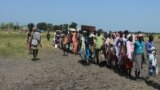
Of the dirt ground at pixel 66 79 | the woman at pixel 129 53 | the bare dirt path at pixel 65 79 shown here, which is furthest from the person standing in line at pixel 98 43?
the woman at pixel 129 53

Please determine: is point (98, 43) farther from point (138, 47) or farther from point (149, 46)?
point (149, 46)

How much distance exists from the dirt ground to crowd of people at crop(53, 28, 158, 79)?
0.49m

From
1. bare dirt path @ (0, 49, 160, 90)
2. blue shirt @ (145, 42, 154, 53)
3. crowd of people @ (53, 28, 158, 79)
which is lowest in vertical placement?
bare dirt path @ (0, 49, 160, 90)

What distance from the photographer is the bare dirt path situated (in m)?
16.2

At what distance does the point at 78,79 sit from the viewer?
58.2 ft

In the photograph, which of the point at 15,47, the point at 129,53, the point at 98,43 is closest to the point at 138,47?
the point at 129,53

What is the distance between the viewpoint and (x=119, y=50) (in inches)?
809

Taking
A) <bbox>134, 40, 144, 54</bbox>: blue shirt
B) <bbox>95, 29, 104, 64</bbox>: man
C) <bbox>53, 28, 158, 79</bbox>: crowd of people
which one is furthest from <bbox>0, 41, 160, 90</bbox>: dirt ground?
<bbox>134, 40, 144, 54</bbox>: blue shirt

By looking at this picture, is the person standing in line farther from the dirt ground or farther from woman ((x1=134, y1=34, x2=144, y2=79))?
woman ((x1=134, y1=34, x2=144, y2=79))

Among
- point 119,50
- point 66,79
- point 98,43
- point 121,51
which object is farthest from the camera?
point 98,43

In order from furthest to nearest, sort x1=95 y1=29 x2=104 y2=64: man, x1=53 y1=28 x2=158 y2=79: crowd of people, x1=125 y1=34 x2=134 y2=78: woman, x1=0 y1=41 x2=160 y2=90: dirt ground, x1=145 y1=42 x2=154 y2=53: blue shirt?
1. x1=95 y1=29 x2=104 y2=64: man
2. x1=125 y1=34 x2=134 y2=78: woman
3. x1=53 y1=28 x2=158 y2=79: crowd of people
4. x1=145 y1=42 x2=154 y2=53: blue shirt
5. x1=0 y1=41 x2=160 y2=90: dirt ground

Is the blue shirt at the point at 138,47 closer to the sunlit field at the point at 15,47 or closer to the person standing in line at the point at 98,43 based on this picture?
the person standing in line at the point at 98,43

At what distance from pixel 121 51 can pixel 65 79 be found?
A: 3.35 meters

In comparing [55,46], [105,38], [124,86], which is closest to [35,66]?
[105,38]
